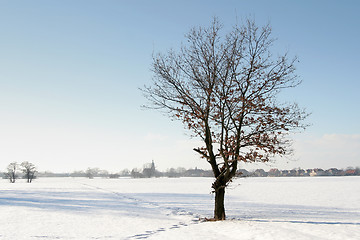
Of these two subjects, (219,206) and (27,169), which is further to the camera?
(27,169)

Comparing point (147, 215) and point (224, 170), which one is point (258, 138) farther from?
point (147, 215)

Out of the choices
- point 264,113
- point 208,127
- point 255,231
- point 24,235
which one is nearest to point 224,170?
point 208,127

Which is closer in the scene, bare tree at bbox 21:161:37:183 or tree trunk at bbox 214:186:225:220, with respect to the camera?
tree trunk at bbox 214:186:225:220

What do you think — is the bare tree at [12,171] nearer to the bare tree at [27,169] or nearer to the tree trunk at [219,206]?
the bare tree at [27,169]

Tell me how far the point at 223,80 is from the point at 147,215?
1127 centimetres

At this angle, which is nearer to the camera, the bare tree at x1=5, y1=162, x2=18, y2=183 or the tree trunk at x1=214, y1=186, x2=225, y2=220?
the tree trunk at x1=214, y1=186, x2=225, y2=220

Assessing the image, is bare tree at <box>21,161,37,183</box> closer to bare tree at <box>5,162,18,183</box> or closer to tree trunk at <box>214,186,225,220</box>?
bare tree at <box>5,162,18,183</box>

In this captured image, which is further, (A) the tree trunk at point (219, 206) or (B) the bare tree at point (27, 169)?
(B) the bare tree at point (27, 169)

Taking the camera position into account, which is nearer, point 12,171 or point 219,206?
point 219,206

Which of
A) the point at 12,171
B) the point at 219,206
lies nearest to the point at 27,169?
the point at 12,171

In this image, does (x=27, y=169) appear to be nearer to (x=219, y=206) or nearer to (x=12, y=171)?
(x=12, y=171)

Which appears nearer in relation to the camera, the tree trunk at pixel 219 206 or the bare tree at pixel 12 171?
the tree trunk at pixel 219 206

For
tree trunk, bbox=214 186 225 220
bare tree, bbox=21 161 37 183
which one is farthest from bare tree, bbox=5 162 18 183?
tree trunk, bbox=214 186 225 220

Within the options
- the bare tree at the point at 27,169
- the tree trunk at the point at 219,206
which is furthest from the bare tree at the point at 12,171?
the tree trunk at the point at 219,206
